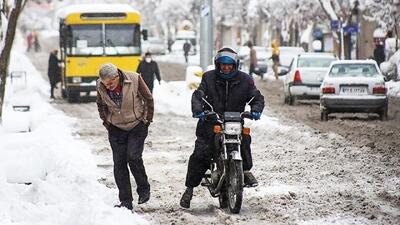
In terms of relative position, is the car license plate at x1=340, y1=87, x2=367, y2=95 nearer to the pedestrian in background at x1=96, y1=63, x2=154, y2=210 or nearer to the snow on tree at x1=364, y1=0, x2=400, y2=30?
the pedestrian in background at x1=96, y1=63, x2=154, y2=210

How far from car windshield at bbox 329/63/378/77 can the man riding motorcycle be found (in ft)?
41.0

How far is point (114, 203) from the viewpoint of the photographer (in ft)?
33.3

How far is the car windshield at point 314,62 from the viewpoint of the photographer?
28109mm

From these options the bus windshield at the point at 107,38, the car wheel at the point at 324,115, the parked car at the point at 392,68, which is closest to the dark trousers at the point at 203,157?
the car wheel at the point at 324,115

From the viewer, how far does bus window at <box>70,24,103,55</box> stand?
29.6m

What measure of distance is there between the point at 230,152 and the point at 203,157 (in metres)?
0.47

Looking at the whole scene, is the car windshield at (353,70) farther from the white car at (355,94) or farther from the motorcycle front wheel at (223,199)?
the motorcycle front wheel at (223,199)

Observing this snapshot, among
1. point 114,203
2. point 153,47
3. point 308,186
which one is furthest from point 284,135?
point 153,47

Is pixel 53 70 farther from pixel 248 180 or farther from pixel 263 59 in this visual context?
pixel 248 180

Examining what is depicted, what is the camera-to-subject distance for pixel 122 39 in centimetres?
2962

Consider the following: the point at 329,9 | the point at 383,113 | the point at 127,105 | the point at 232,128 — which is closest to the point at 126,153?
the point at 127,105

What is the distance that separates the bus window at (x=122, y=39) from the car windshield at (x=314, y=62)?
513 cm

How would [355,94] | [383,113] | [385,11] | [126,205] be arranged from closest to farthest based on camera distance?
[126,205] < [355,94] < [383,113] < [385,11]

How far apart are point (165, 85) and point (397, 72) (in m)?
8.75
